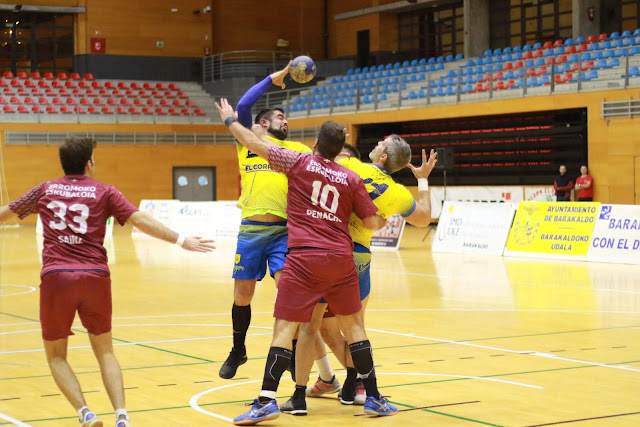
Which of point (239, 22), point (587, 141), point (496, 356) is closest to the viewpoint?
point (496, 356)

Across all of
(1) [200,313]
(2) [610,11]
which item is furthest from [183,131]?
(1) [200,313]

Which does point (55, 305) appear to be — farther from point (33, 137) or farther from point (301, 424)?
point (33, 137)

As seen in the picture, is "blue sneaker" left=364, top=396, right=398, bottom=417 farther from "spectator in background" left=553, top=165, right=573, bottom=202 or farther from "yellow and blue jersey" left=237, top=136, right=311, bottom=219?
"spectator in background" left=553, top=165, right=573, bottom=202

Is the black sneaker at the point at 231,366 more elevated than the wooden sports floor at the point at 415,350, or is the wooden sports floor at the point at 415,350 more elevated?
the black sneaker at the point at 231,366

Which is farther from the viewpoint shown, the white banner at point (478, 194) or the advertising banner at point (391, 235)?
the white banner at point (478, 194)

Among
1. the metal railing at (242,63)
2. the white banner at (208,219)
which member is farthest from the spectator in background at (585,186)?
the metal railing at (242,63)

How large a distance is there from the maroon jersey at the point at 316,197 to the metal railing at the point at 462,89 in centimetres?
2141

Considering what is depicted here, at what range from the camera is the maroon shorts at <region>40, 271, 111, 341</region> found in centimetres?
561

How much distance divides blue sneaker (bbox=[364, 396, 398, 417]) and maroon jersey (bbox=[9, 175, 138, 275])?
1958mm

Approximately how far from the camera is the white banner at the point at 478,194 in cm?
2964

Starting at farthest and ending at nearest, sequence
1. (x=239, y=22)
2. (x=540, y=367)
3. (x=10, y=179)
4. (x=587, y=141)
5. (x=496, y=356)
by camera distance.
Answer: (x=239, y=22), (x=10, y=179), (x=587, y=141), (x=496, y=356), (x=540, y=367)

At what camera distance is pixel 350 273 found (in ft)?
20.8

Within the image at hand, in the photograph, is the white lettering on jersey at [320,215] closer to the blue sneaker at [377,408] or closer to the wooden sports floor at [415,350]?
the blue sneaker at [377,408]

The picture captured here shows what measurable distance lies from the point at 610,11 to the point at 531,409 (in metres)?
29.9
